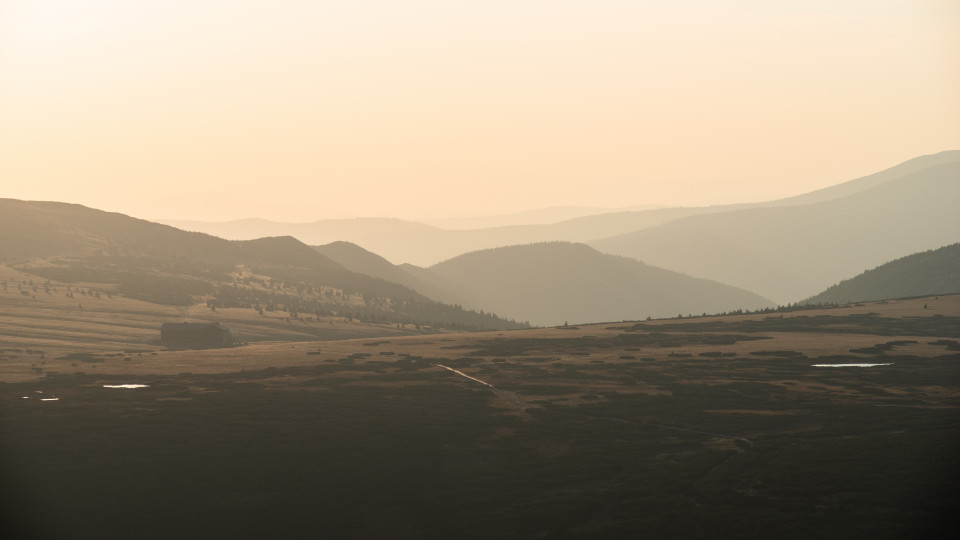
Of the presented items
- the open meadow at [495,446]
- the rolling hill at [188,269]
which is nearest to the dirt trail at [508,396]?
the open meadow at [495,446]

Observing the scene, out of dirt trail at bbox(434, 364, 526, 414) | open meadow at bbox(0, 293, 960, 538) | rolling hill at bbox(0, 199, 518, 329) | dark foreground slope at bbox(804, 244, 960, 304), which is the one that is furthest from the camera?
rolling hill at bbox(0, 199, 518, 329)

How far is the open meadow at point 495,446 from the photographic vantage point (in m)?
23.0

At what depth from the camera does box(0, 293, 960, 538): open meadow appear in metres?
23.0

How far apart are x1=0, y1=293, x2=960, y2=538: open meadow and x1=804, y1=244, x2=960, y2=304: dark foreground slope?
51547mm

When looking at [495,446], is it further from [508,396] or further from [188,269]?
[188,269]

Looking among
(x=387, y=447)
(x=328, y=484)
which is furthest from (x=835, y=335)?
(x=328, y=484)

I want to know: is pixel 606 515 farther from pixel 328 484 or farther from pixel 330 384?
pixel 330 384

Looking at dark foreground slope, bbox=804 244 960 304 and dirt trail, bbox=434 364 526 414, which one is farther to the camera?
dark foreground slope, bbox=804 244 960 304

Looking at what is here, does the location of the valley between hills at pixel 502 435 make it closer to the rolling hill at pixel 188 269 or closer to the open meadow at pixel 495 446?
the open meadow at pixel 495 446

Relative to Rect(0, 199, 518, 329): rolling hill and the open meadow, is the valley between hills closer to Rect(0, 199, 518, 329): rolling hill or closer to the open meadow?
the open meadow

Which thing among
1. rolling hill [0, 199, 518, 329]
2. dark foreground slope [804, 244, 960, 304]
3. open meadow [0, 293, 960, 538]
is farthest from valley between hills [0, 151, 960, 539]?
rolling hill [0, 199, 518, 329]

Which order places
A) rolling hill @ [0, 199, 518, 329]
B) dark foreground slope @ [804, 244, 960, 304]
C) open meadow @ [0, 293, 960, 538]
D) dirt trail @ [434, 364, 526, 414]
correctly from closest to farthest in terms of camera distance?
open meadow @ [0, 293, 960, 538]
dirt trail @ [434, 364, 526, 414]
dark foreground slope @ [804, 244, 960, 304]
rolling hill @ [0, 199, 518, 329]

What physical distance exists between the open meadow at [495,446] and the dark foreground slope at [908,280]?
169 feet

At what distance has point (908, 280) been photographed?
107 meters
